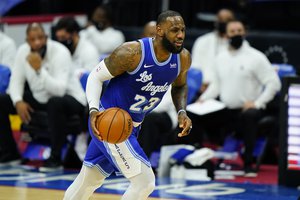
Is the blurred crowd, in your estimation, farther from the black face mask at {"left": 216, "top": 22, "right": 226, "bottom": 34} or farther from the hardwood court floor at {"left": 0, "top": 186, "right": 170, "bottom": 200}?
the hardwood court floor at {"left": 0, "top": 186, "right": 170, "bottom": 200}

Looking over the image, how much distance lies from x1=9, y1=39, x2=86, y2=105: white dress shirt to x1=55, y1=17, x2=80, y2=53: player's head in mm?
335

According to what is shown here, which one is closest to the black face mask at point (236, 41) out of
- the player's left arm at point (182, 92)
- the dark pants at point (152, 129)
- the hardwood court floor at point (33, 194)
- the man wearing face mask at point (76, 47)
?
the dark pants at point (152, 129)

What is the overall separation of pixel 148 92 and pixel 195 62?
5481mm

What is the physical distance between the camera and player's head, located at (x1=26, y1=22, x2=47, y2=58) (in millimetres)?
11625

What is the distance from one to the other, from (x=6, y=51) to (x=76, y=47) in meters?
1.08

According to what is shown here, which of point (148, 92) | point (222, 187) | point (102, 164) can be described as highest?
point (148, 92)

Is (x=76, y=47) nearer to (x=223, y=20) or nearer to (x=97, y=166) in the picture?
(x=223, y=20)

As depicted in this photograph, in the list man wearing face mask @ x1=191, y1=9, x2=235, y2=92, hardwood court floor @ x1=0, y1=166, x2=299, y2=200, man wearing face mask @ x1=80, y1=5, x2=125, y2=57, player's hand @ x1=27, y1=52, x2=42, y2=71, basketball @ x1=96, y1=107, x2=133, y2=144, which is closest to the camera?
basketball @ x1=96, y1=107, x2=133, y2=144

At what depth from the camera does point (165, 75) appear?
301 inches

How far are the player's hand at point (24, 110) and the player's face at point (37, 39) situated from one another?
709 millimetres

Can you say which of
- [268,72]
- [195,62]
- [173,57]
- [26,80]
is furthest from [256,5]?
[173,57]

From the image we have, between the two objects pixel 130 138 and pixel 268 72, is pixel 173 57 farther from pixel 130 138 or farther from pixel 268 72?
pixel 268 72

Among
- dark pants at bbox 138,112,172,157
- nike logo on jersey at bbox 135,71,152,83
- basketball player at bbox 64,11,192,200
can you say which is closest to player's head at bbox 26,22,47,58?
dark pants at bbox 138,112,172,157

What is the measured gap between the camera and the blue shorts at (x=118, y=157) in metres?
7.40
